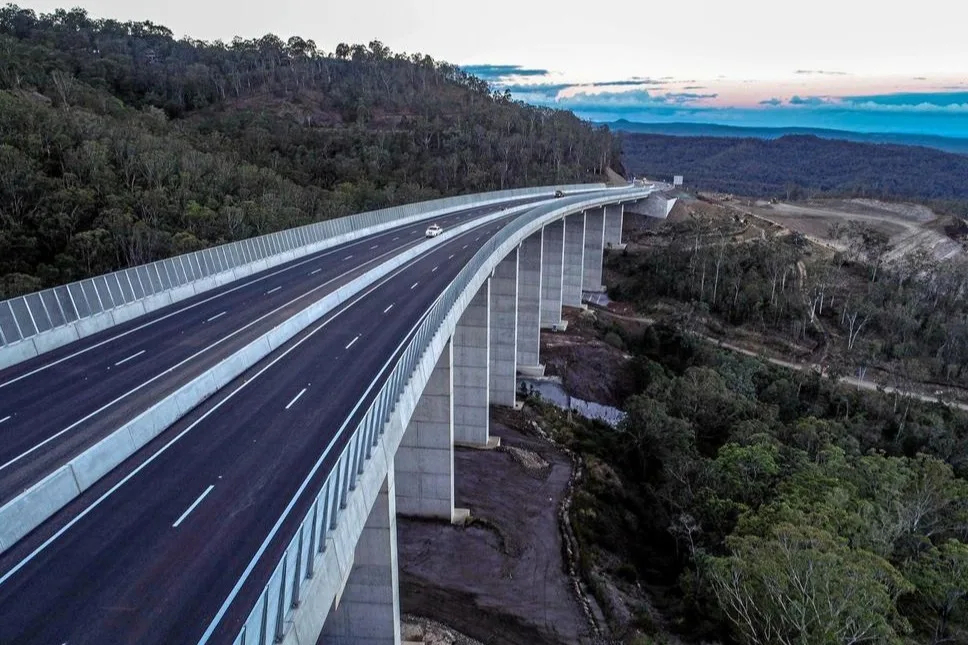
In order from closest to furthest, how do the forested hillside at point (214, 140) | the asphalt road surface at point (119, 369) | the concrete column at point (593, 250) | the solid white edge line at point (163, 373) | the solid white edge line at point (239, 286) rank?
the solid white edge line at point (163, 373), the asphalt road surface at point (119, 369), the solid white edge line at point (239, 286), the forested hillside at point (214, 140), the concrete column at point (593, 250)

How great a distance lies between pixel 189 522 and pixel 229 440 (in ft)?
11.8

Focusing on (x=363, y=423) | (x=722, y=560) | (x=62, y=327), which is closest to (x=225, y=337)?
(x=62, y=327)

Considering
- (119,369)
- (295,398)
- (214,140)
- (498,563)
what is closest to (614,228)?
(214,140)

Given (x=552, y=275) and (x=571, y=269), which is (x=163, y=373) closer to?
(x=552, y=275)

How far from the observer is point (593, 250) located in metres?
76.8

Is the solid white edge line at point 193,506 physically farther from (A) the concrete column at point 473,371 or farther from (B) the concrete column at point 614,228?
(B) the concrete column at point 614,228

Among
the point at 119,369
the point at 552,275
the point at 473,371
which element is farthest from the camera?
the point at 552,275

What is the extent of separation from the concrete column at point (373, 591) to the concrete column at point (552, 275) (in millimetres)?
42346

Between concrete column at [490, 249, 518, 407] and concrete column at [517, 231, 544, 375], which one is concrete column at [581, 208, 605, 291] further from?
concrete column at [490, 249, 518, 407]

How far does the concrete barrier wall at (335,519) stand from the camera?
859 centimetres

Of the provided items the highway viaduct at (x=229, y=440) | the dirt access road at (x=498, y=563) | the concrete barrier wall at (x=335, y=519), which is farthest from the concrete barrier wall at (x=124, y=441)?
the dirt access road at (x=498, y=563)

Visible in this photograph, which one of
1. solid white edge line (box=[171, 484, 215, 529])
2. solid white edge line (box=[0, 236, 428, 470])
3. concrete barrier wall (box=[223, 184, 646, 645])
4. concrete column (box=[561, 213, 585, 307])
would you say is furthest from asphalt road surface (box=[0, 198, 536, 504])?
concrete column (box=[561, 213, 585, 307])

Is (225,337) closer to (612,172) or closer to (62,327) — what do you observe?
(62,327)

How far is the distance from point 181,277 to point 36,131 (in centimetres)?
4213
